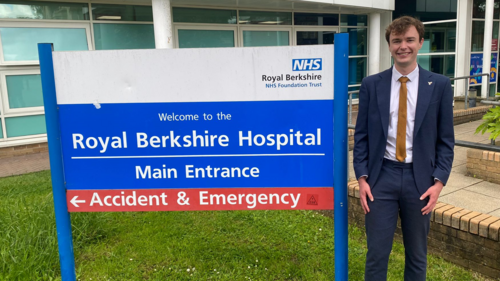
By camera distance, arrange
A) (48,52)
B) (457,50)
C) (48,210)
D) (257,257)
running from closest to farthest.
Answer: (48,52) → (257,257) → (48,210) → (457,50)

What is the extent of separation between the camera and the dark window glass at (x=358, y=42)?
44.6 feet

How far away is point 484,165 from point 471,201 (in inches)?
38.3

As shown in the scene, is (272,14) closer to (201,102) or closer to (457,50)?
(457,50)

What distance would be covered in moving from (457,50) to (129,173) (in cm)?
1120

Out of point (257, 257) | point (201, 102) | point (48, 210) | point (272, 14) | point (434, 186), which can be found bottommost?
point (257, 257)

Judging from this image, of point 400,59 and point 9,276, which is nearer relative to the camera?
point 400,59

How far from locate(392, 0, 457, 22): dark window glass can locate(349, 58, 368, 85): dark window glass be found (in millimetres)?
1905

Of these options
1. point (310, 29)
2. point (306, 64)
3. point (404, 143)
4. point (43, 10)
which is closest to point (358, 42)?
point (310, 29)

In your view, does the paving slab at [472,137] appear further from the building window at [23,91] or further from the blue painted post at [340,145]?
the building window at [23,91]

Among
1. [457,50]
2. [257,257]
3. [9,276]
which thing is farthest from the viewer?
[457,50]

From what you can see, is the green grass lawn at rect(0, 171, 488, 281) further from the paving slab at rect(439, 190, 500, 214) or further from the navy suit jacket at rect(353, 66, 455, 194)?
the navy suit jacket at rect(353, 66, 455, 194)

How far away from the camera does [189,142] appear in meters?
2.62

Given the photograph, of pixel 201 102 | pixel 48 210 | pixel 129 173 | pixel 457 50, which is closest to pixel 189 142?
pixel 201 102

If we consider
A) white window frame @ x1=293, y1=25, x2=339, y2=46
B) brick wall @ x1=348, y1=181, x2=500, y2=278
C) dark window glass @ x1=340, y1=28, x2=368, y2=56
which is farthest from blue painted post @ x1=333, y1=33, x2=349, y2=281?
dark window glass @ x1=340, y1=28, x2=368, y2=56
